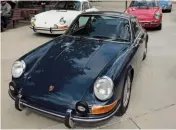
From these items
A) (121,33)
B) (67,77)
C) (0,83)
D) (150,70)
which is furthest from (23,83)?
(150,70)

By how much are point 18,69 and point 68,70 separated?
76 centimetres

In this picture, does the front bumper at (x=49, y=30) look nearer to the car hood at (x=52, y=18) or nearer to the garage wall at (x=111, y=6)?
the car hood at (x=52, y=18)

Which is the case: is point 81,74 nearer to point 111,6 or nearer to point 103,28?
point 103,28

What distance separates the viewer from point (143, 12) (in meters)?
9.66

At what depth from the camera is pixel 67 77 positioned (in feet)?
10.8

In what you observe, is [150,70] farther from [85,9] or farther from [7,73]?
[85,9]

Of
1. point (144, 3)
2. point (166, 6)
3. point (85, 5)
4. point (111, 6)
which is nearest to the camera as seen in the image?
point (85, 5)

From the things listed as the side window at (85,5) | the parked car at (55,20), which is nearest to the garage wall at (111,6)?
the side window at (85,5)

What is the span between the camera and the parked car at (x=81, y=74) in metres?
2.98

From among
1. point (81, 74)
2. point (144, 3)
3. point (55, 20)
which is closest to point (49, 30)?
point (55, 20)

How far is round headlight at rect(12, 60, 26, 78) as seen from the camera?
3469 millimetres

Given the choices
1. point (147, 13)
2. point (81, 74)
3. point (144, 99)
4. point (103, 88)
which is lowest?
point (144, 99)

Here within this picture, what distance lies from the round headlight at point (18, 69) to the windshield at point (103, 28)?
1.39 m

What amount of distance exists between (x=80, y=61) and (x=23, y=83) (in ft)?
2.93
